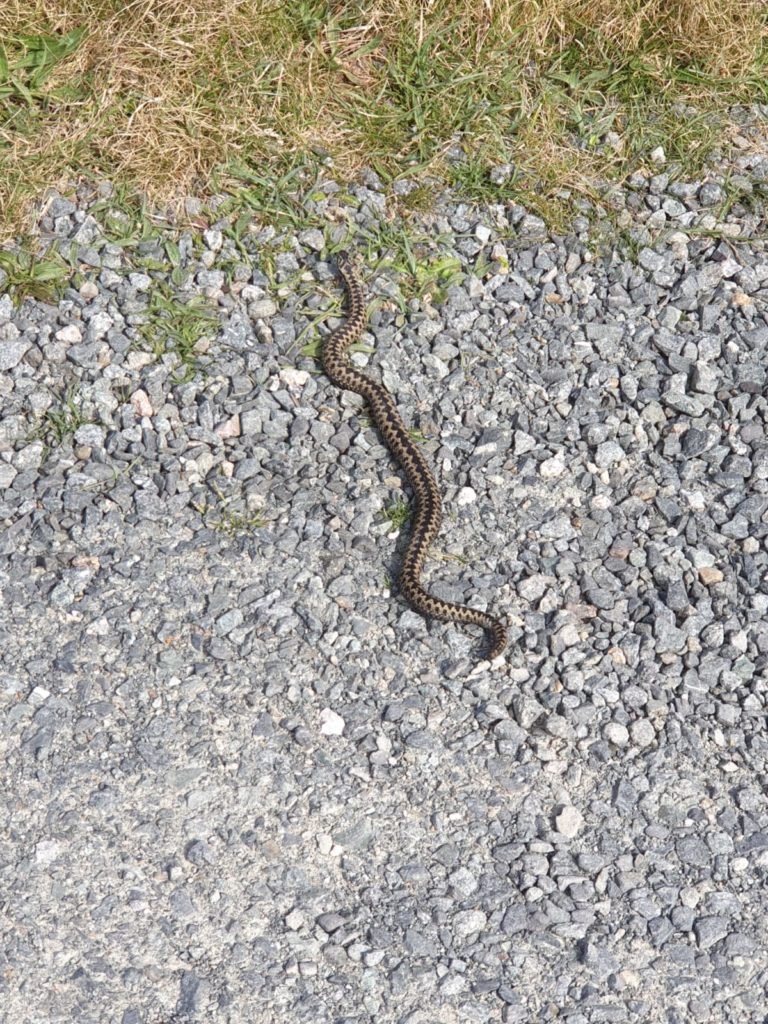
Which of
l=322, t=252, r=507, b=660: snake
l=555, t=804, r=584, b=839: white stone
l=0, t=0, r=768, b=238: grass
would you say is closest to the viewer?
l=555, t=804, r=584, b=839: white stone

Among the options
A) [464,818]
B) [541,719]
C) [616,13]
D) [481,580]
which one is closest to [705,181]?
[616,13]

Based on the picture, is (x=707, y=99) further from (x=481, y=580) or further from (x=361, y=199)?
(x=481, y=580)

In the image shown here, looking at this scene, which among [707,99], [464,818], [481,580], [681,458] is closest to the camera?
[464,818]

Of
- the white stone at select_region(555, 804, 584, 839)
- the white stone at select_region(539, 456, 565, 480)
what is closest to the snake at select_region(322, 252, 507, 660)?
the white stone at select_region(539, 456, 565, 480)

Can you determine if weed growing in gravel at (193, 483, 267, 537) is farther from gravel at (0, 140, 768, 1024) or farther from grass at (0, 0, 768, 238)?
grass at (0, 0, 768, 238)

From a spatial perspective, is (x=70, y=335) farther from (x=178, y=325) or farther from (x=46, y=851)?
(x=46, y=851)
